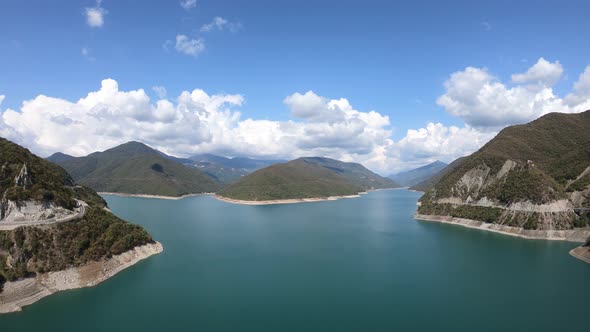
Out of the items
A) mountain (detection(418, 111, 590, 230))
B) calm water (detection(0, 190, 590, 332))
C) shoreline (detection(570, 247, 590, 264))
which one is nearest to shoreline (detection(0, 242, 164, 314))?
calm water (detection(0, 190, 590, 332))

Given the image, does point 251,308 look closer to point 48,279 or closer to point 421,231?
point 48,279

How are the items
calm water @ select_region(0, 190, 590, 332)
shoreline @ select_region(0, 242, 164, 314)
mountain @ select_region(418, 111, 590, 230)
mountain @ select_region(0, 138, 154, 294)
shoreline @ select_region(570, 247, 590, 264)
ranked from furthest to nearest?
mountain @ select_region(418, 111, 590, 230)
shoreline @ select_region(570, 247, 590, 264)
mountain @ select_region(0, 138, 154, 294)
shoreline @ select_region(0, 242, 164, 314)
calm water @ select_region(0, 190, 590, 332)

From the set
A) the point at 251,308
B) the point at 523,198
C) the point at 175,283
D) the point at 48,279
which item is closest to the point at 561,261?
the point at 523,198

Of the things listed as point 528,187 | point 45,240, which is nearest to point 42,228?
point 45,240

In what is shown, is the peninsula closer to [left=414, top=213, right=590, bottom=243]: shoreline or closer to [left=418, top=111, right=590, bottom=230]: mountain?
[left=414, top=213, right=590, bottom=243]: shoreline

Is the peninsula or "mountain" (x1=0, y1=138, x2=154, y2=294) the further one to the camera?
"mountain" (x1=0, y1=138, x2=154, y2=294)
